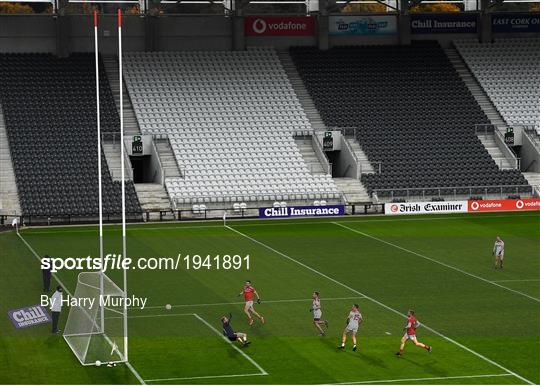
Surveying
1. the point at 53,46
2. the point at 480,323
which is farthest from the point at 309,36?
the point at 480,323

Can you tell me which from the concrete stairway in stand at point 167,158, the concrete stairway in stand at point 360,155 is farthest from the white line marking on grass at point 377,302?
the concrete stairway in stand at point 360,155

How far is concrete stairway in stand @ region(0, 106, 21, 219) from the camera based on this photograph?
60000 millimetres

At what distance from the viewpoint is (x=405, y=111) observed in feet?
242

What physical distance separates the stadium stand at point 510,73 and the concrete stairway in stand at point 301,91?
1205cm

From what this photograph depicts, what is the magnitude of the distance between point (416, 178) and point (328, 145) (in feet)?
19.7

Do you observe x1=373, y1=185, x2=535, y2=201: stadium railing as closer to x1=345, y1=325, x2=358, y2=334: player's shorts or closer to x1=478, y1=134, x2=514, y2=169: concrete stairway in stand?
x1=478, y1=134, x2=514, y2=169: concrete stairway in stand

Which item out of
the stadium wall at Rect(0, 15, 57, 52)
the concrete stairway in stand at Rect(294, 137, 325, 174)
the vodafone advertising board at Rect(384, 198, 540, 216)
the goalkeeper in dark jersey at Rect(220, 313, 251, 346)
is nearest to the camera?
the goalkeeper in dark jersey at Rect(220, 313, 251, 346)

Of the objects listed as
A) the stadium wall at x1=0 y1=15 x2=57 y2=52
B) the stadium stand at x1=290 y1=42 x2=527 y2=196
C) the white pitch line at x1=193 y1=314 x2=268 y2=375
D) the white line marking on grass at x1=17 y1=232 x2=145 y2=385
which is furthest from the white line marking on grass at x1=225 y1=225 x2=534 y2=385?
the stadium wall at x1=0 y1=15 x2=57 y2=52

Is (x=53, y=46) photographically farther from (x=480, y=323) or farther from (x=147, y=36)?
(x=480, y=323)

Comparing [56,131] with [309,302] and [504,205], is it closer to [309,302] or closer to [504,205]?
[504,205]

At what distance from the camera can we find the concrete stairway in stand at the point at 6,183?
60.0m

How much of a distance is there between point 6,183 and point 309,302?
27601 mm

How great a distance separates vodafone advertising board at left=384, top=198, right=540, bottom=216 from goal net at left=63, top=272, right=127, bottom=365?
106ft

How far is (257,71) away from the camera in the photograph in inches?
2965
